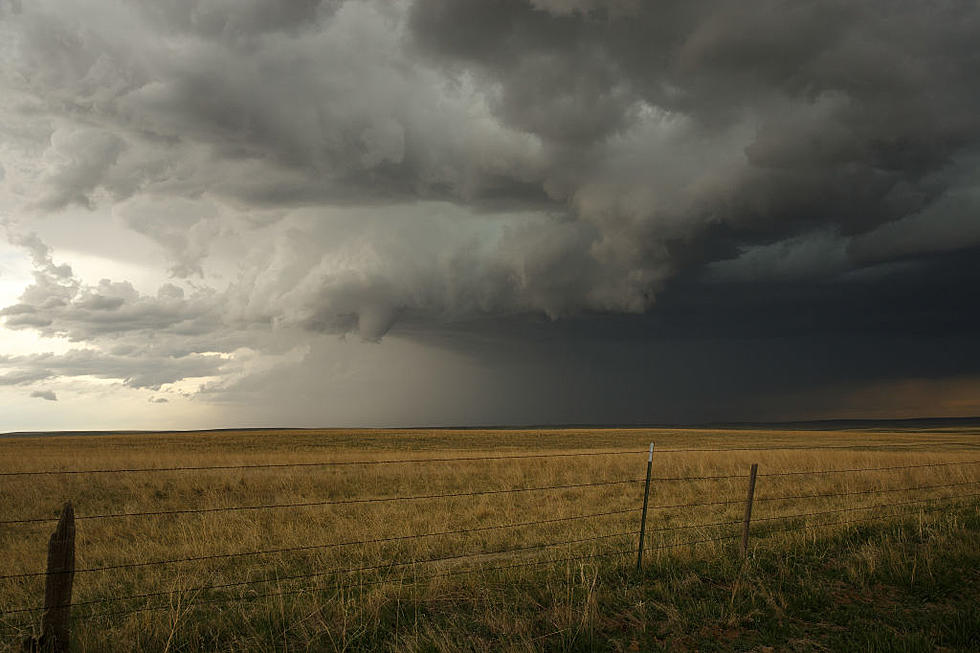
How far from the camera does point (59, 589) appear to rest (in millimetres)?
5477

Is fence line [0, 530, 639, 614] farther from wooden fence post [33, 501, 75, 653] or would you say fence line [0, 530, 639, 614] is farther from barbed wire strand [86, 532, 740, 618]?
wooden fence post [33, 501, 75, 653]

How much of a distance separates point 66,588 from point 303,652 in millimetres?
2202

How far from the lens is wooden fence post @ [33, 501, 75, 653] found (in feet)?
17.9

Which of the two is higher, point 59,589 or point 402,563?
point 59,589

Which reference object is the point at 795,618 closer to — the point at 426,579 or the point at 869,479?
the point at 426,579

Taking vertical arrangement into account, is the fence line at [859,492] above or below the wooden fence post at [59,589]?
below

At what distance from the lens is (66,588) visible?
Answer: 5.54 meters

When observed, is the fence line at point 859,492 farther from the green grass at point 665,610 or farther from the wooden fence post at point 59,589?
the wooden fence post at point 59,589

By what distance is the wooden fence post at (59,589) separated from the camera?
5.46m

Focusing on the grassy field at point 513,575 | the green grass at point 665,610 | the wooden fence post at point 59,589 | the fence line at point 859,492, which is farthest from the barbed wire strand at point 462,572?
the fence line at point 859,492

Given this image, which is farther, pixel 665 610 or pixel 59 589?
pixel 665 610

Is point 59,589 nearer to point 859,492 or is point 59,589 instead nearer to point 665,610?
point 665,610

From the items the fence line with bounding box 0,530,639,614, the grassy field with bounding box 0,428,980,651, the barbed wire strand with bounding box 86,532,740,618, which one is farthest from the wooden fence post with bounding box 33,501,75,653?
the fence line with bounding box 0,530,639,614

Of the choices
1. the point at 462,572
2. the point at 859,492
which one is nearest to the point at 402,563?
the point at 462,572
